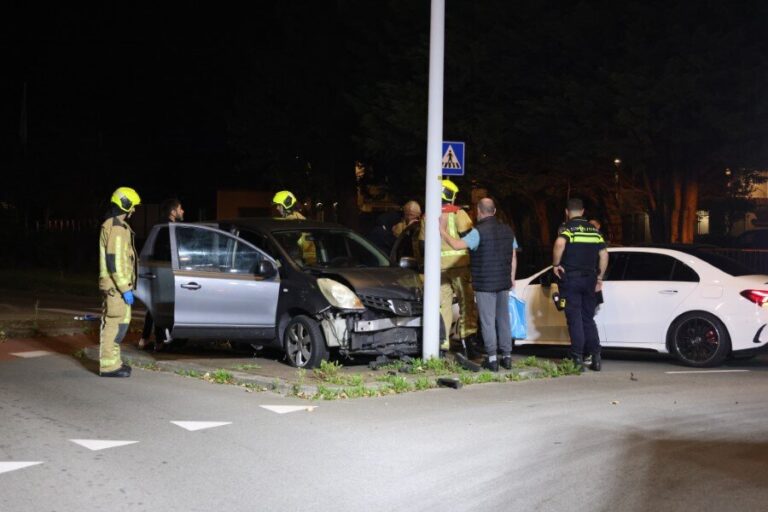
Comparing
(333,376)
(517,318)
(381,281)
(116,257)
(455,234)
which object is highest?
(455,234)

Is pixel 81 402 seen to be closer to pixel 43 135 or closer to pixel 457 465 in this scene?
pixel 457 465

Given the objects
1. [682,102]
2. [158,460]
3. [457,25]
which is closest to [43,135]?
[457,25]

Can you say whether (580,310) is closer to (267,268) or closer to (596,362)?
(596,362)

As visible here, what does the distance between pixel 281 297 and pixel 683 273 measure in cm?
475

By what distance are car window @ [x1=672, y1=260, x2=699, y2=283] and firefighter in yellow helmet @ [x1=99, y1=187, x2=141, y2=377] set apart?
20.5ft

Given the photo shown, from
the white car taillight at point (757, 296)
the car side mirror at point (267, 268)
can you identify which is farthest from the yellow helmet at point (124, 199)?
the white car taillight at point (757, 296)

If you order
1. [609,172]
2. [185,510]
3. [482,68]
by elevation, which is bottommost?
[185,510]

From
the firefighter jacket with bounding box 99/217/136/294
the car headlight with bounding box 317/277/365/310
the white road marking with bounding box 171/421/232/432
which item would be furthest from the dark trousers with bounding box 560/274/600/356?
the firefighter jacket with bounding box 99/217/136/294

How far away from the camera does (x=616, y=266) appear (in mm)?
13031

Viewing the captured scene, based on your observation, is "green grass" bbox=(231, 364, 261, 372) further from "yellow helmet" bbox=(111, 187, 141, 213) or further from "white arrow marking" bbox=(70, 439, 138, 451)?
"white arrow marking" bbox=(70, 439, 138, 451)

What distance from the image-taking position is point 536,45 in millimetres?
24109

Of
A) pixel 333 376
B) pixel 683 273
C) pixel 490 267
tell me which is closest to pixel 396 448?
pixel 333 376

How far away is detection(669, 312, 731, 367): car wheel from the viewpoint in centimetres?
1223

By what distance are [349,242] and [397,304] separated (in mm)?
1545
